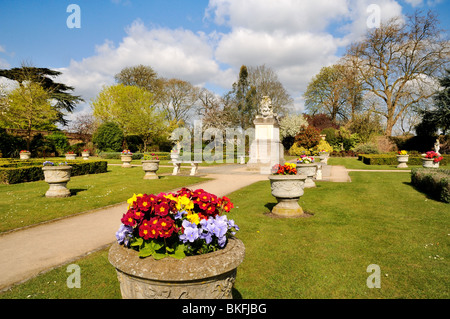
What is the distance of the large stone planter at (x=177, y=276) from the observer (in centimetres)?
185

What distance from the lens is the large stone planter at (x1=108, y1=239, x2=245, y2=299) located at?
1.85 metres

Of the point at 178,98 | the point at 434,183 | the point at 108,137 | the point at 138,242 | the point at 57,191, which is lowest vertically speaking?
the point at 57,191

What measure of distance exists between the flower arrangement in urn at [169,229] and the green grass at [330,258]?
4.71 ft

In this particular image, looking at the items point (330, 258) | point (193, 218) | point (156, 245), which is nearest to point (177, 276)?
point (156, 245)

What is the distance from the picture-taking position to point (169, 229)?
2006 millimetres

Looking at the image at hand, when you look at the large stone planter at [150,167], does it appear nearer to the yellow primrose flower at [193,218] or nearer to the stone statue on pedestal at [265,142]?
the stone statue on pedestal at [265,142]

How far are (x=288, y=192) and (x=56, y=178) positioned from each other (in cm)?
791

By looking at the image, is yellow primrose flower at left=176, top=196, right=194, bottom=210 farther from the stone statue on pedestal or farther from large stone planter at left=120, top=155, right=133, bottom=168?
large stone planter at left=120, top=155, right=133, bottom=168

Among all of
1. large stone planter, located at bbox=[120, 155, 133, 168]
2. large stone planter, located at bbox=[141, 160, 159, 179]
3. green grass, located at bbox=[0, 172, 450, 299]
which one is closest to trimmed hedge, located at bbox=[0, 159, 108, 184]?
large stone planter, located at bbox=[120, 155, 133, 168]

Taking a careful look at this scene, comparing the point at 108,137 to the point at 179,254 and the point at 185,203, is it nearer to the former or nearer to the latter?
the point at 185,203

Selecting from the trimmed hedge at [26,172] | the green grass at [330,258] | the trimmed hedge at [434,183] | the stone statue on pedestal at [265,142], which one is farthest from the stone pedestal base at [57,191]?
the trimmed hedge at [434,183]

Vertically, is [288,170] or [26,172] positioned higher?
[288,170]

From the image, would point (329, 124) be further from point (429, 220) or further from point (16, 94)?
point (16, 94)

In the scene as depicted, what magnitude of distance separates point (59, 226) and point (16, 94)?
1194 inches
